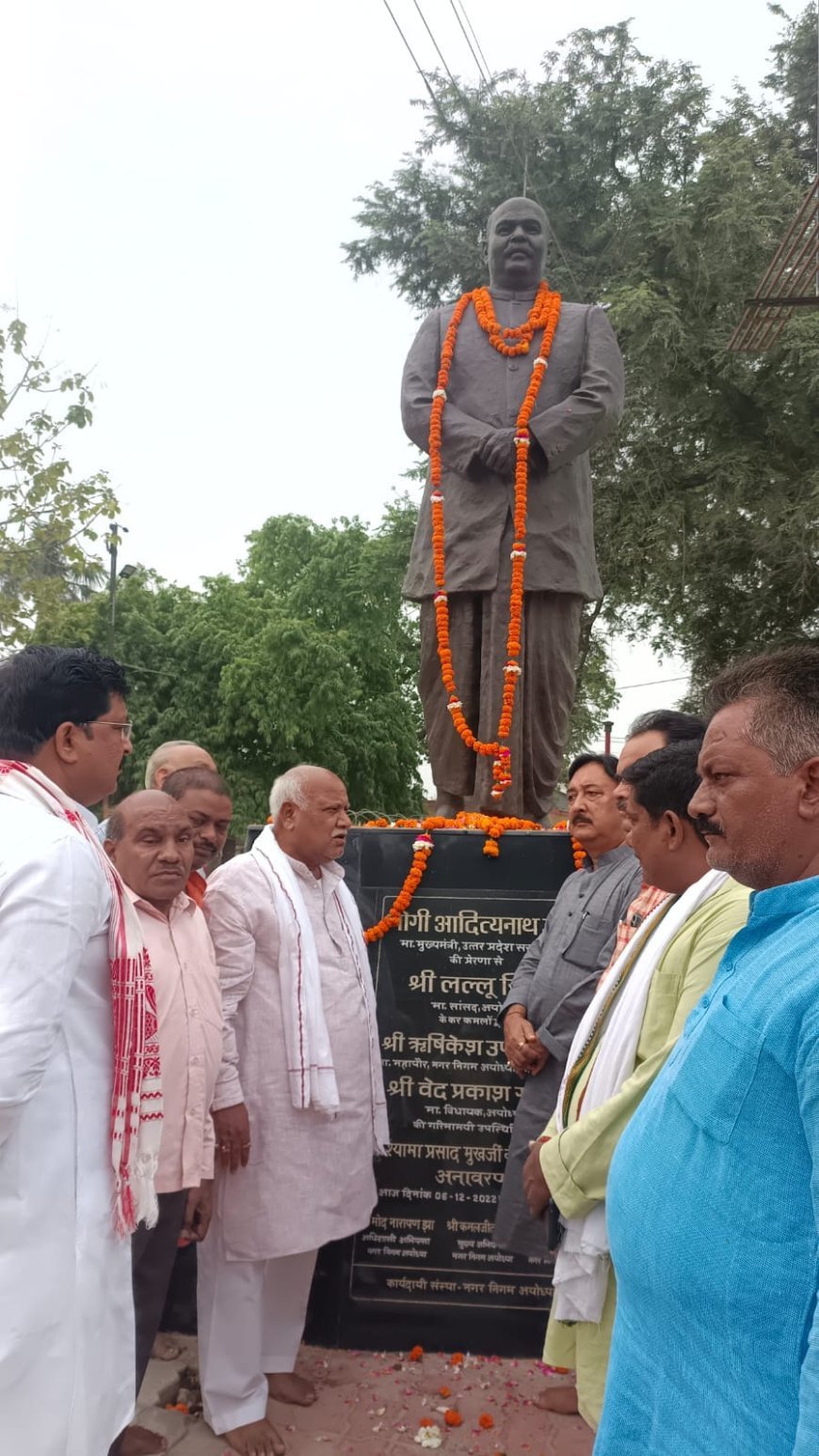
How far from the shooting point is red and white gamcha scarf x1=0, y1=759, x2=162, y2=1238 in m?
2.23

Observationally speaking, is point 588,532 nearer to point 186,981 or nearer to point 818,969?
point 186,981

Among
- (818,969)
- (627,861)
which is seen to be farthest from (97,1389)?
(627,861)

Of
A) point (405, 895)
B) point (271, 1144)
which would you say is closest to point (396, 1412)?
point (271, 1144)

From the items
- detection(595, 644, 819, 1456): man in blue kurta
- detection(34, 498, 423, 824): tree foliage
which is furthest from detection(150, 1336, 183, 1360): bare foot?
detection(34, 498, 423, 824): tree foliage

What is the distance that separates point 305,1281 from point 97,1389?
6.00 ft

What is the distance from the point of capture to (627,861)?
380cm

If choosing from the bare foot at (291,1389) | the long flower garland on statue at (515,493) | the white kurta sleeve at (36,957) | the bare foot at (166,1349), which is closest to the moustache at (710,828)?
the white kurta sleeve at (36,957)

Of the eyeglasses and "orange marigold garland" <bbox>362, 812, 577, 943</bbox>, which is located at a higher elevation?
the eyeglasses

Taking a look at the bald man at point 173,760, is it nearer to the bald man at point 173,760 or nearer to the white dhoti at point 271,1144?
the bald man at point 173,760

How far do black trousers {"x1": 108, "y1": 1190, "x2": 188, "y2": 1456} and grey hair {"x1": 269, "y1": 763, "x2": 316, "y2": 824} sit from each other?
1.24 metres

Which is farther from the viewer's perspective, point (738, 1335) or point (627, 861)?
point (627, 861)

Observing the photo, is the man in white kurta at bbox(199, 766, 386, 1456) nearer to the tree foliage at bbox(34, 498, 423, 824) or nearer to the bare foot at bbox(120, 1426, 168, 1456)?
the bare foot at bbox(120, 1426, 168, 1456)

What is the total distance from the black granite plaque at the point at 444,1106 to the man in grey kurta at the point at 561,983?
395 millimetres

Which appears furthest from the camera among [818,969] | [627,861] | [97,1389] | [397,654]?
[397,654]
